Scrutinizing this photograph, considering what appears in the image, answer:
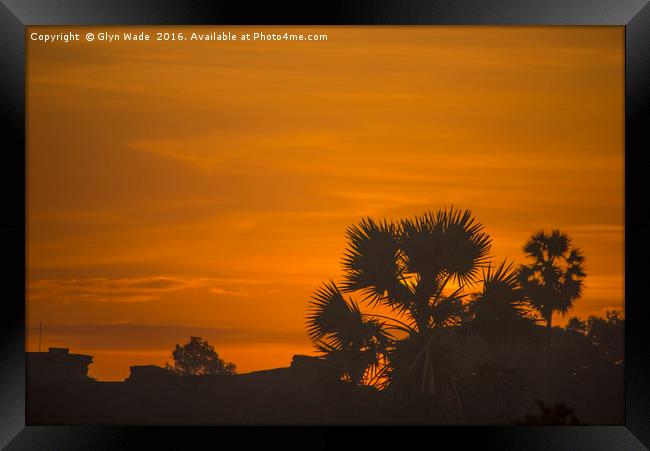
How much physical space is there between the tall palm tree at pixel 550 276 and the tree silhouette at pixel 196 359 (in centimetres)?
212

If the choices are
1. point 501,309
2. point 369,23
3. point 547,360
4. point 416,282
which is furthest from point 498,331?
point 369,23

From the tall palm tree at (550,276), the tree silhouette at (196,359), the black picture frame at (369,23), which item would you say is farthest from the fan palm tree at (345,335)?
the black picture frame at (369,23)

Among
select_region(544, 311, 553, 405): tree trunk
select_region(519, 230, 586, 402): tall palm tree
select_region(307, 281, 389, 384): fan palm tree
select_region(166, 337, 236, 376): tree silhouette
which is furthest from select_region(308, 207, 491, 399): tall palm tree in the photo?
select_region(166, 337, 236, 376): tree silhouette

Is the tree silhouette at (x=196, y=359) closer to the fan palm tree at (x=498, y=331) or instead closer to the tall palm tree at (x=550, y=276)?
the fan palm tree at (x=498, y=331)

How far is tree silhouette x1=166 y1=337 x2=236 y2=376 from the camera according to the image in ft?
26.5

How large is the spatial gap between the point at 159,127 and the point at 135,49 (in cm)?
54

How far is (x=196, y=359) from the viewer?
8055 mm

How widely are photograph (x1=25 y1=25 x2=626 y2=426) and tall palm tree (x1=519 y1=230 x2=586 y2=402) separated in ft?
0.05

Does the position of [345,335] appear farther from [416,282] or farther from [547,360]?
[547,360]

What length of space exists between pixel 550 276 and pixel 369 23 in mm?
2135

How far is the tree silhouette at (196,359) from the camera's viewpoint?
8.07 meters

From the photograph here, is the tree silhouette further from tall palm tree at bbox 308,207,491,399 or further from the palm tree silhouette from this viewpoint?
the palm tree silhouette

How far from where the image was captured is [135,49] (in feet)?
25.5

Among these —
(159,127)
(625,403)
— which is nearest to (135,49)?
(159,127)
